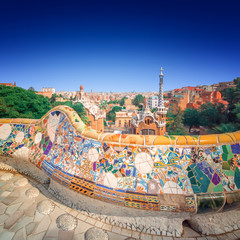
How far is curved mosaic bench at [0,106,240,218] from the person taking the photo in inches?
141

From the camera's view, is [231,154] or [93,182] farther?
[93,182]

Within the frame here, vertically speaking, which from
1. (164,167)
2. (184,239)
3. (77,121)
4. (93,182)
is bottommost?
(184,239)

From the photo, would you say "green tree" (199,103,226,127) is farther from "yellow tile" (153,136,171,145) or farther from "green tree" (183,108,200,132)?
"yellow tile" (153,136,171,145)

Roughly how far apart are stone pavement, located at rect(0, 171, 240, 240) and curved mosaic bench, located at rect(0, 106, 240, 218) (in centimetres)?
60

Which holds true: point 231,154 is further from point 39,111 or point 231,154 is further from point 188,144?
point 39,111

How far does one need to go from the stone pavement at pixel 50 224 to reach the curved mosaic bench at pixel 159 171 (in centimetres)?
60

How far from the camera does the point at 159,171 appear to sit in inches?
149

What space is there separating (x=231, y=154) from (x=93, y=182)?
325cm

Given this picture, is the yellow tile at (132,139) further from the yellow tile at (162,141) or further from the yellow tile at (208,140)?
the yellow tile at (208,140)

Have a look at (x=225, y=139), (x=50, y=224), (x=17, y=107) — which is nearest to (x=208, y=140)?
(x=225, y=139)

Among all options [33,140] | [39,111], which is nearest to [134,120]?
[39,111]

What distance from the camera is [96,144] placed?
14.1 ft

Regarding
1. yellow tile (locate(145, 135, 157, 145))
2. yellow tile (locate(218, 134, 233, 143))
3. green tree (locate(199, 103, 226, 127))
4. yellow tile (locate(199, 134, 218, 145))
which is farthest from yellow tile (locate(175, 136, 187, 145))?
green tree (locate(199, 103, 226, 127))

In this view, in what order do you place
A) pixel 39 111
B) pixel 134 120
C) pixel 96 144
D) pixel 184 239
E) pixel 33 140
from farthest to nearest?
pixel 134 120, pixel 39 111, pixel 33 140, pixel 96 144, pixel 184 239
